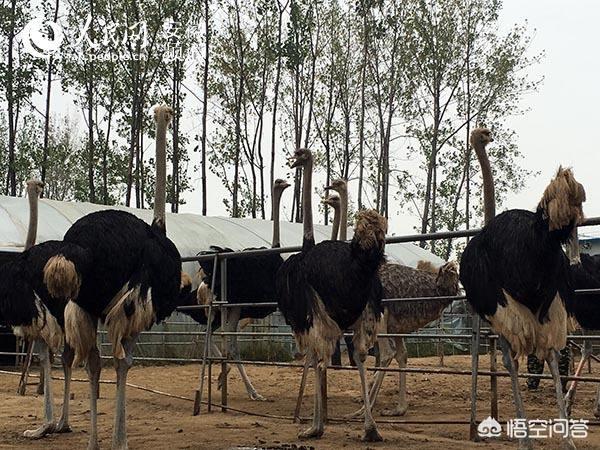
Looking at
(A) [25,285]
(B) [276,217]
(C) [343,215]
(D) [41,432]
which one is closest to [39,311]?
(A) [25,285]

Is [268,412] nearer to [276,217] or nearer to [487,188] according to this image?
[276,217]

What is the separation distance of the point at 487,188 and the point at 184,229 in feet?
42.2

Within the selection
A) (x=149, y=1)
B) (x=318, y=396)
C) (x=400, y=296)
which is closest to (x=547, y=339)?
(x=318, y=396)

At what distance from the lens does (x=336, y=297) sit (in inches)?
240

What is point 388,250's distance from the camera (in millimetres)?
21406

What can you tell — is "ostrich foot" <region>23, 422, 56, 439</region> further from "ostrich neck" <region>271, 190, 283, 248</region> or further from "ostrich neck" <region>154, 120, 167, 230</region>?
"ostrich neck" <region>271, 190, 283, 248</region>

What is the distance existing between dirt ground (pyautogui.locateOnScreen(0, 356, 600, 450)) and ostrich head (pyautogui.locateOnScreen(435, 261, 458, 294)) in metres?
1.09

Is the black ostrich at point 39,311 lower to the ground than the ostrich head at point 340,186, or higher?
lower

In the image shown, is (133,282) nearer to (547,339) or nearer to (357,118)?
(547,339)

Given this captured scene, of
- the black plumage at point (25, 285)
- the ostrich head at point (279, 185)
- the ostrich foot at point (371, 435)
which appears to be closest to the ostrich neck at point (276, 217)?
the ostrich head at point (279, 185)

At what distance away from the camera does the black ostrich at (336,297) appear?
5910 millimetres

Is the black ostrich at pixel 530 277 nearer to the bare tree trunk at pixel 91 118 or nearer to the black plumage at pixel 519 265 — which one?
the black plumage at pixel 519 265

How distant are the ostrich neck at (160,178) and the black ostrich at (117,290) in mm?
559

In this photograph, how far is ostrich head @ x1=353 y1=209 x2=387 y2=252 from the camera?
584 centimetres
